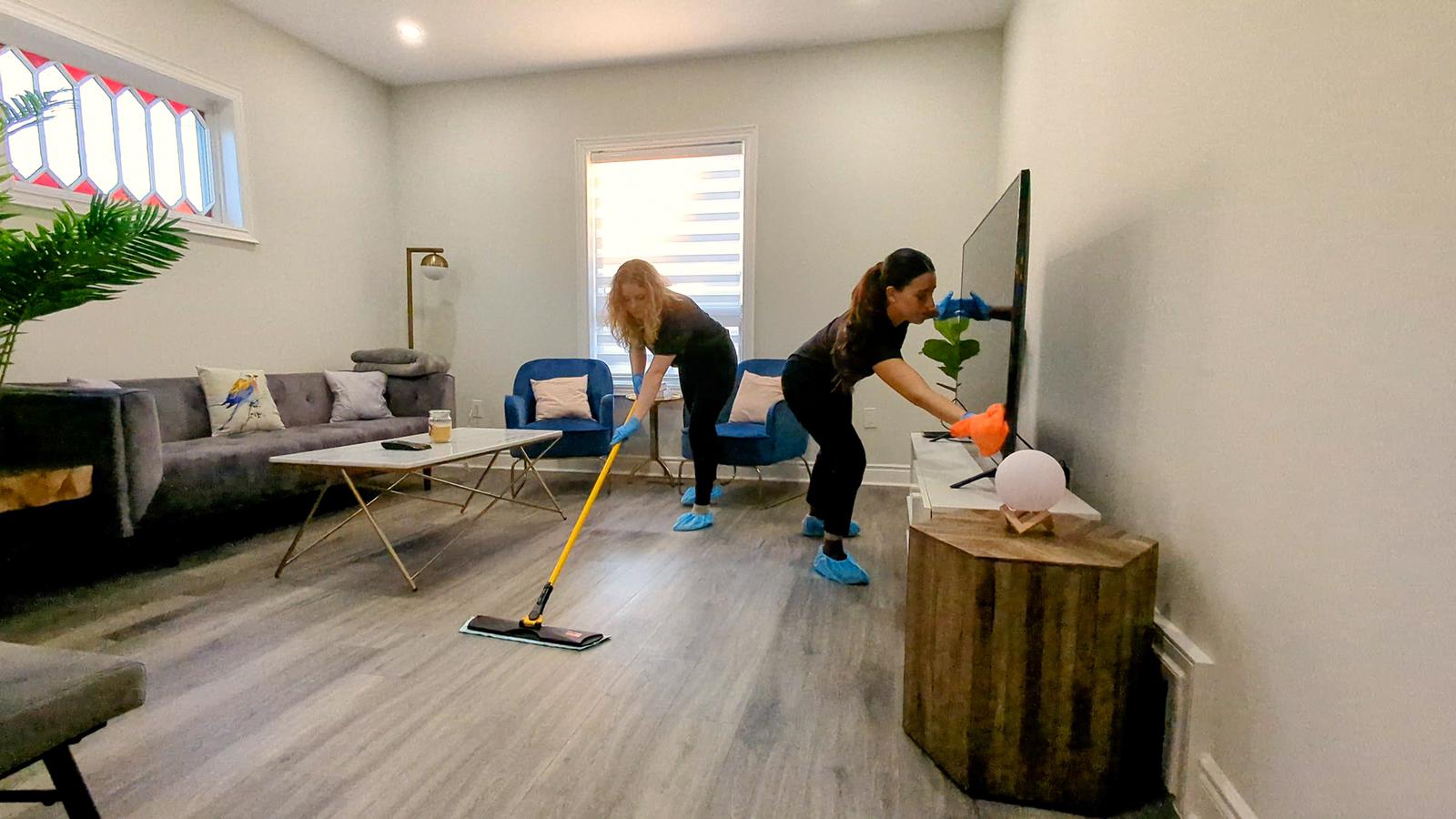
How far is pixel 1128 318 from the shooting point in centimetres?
155

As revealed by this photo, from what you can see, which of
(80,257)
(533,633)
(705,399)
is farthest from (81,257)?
(705,399)

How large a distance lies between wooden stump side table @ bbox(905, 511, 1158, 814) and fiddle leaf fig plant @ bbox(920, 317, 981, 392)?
133 centimetres

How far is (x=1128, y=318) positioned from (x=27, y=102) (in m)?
1.92

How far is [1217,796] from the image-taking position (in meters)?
1.08

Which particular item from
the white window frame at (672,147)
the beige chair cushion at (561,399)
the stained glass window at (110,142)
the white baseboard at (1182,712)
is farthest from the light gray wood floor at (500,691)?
the white window frame at (672,147)

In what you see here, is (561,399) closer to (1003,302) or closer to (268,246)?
(268,246)

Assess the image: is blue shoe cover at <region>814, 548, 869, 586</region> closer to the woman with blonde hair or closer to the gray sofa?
the woman with blonde hair

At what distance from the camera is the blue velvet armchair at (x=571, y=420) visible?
3787 millimetres

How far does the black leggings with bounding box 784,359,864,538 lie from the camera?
95.9 inches

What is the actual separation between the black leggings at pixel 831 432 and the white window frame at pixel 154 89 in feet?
8.37

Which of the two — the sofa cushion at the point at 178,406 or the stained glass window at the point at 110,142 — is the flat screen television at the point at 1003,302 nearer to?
the stained glass window at the point at 110,142

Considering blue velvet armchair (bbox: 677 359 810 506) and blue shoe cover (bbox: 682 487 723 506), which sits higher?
blue velvet armchair (bbox: 677 359 810 506)

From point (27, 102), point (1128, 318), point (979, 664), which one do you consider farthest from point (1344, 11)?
point (27, 102)

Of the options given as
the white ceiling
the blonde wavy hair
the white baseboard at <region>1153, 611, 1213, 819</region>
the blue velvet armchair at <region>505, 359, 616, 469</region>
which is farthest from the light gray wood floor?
the white ceiling
